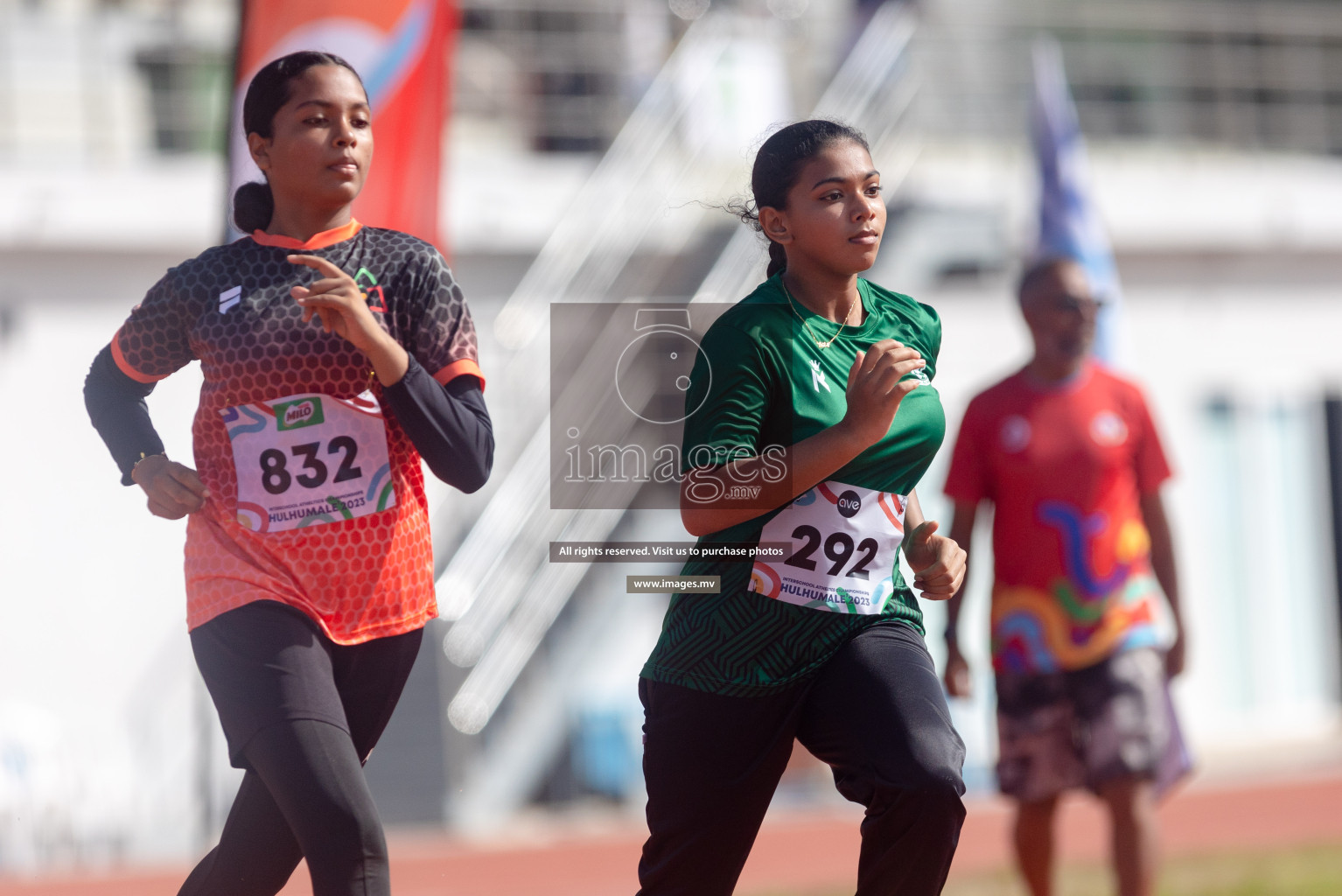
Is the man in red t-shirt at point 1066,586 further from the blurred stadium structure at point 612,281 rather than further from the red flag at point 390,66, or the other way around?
the blurred stadium structure at point 612,281

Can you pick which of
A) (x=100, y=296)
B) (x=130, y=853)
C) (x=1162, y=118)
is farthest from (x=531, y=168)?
(x=1162, y=118)

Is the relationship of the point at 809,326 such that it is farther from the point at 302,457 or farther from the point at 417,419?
the point at 302,457

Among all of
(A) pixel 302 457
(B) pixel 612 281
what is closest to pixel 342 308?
(A) pixel 302 457

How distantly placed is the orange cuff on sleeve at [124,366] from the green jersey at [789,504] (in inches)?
44.1

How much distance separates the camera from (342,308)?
10.2 ft

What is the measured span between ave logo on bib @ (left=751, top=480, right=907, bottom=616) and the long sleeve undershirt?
60 cm

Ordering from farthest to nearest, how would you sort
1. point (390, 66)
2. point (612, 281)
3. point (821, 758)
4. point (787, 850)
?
point (612, 281) < point (787, 850) < point (390, 66) < point (821, 758)

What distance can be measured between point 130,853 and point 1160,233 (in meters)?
9.42

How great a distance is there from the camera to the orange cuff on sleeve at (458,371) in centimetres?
338

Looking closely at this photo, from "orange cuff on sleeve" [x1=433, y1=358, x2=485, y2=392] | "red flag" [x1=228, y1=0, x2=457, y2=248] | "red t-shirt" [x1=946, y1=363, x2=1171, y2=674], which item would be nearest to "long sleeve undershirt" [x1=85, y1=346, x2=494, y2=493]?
"orange cuff on sleeve" [x1=433, y1=358, x2=485, y2=392]

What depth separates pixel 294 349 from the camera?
3.30 m

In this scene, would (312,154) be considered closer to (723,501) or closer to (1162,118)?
(723,501)

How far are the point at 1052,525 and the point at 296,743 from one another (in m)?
3.24

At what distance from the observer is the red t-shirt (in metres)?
5.65
